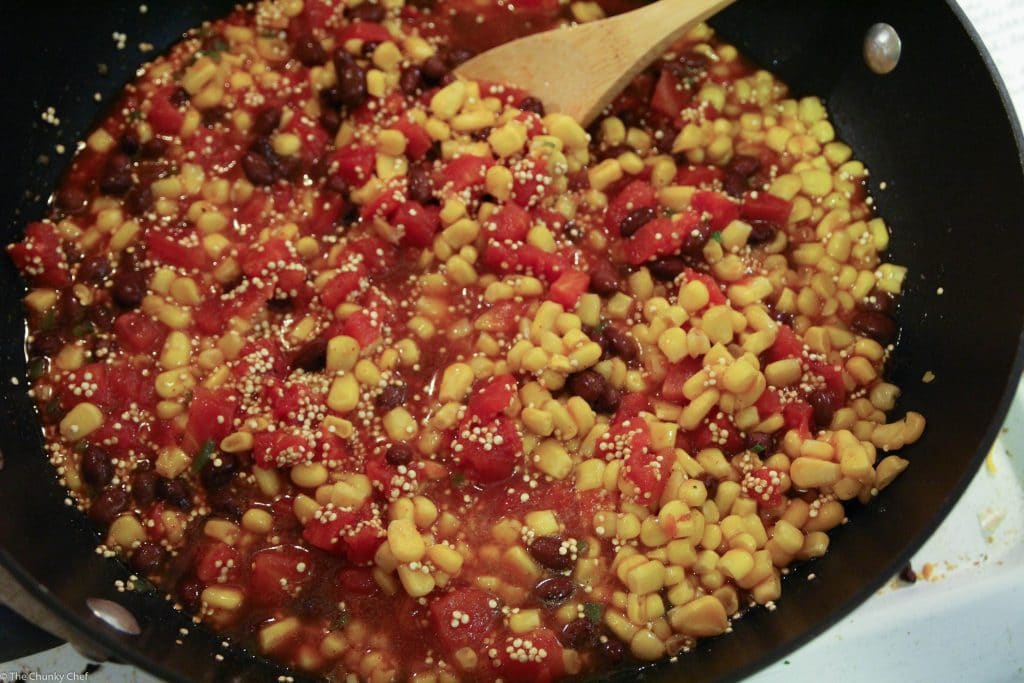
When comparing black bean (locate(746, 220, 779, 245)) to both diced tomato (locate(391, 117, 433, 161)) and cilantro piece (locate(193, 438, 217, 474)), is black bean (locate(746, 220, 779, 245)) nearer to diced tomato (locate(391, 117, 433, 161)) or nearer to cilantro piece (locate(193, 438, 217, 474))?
diced tomato (locate(391, 117, 433, 161))

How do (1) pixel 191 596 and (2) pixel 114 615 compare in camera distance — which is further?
(1) pixel 191 596

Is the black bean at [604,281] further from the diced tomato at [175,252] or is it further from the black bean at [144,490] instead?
the black bean at [144,490]

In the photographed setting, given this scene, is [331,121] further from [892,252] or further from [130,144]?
[892,252]

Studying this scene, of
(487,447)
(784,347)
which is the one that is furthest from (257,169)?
(784,347)

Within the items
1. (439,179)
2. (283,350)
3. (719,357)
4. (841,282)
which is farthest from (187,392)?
(841,282)

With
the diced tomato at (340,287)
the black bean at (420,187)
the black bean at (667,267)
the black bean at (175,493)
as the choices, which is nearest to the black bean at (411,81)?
the black bean at (420,187)

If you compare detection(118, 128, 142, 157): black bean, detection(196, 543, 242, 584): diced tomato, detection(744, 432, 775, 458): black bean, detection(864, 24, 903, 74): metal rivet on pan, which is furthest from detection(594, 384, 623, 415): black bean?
detection(118, 128, 142, 157): black bean

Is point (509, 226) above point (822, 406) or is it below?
above
